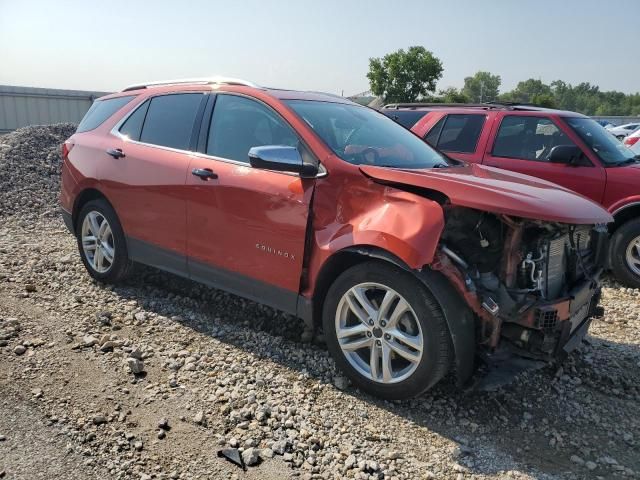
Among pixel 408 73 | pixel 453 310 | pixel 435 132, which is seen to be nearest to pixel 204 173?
pixel 453 310

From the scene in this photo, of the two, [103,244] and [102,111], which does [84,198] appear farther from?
[102,111]

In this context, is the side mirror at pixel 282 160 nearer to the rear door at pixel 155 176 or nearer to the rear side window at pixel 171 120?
the rear door at pixel 155 176

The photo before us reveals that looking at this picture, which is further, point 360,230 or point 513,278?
point 360,230

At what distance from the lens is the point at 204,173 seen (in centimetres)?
402

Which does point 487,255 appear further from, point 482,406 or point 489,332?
point 482,406

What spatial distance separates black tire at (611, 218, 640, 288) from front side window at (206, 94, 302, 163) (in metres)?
4.16

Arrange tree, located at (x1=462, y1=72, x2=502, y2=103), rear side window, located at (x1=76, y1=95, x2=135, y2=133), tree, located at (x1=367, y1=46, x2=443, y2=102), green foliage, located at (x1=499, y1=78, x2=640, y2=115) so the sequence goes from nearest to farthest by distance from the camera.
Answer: rear side window, located at (x1=76, y1=95, x2=135, y2=133)
tree, located at (x1=367, y1=46, x2=443, y2=102)
green foliage, located at (x1=499, y1=78, x2=640, y2=115)
tree, located at (x1=462, y1=72, x2=502, y2=103)

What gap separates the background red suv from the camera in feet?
19.3

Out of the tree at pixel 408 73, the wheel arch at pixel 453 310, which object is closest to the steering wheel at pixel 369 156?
the wheel arch at pixel 453 310

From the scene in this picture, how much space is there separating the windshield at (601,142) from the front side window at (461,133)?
1031 mm

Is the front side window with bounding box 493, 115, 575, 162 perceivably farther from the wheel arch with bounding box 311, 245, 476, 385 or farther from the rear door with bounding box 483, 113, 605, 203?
the wheel arch with bounding box 311, 245, 476, 385

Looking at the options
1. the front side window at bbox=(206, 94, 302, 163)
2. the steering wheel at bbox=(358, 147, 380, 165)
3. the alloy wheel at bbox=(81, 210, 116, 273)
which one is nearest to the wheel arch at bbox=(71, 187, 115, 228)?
the alloy wheel at bbox=(81, 210, 116, 273)

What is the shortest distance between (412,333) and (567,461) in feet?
3.42

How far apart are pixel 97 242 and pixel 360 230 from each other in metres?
3.02
